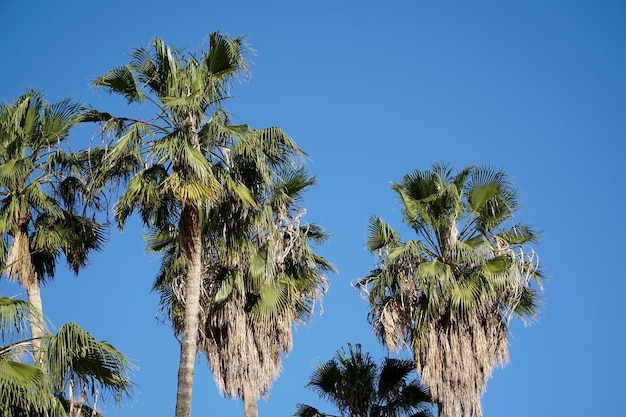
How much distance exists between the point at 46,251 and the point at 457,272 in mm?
8276

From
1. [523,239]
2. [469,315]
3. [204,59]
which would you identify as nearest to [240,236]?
[204,59]

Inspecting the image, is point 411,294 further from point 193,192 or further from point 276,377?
point 193,192

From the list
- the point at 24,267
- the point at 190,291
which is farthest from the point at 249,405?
the point at 24,267

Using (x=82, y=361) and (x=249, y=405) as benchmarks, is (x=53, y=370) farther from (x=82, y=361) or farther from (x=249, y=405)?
(x=249, y=405)

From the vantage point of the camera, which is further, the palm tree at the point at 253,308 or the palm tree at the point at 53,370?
the palm tree at the point at 253,308

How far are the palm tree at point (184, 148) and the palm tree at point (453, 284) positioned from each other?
14.0ft

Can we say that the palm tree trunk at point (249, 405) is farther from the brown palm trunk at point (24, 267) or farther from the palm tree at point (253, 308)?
the brown palm trunk at point (24, 267)

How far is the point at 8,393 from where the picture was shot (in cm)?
1806

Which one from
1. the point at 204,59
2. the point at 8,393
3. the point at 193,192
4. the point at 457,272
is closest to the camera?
the point at 8,393

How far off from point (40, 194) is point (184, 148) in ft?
12.9

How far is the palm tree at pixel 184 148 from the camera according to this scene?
22125 millimetres

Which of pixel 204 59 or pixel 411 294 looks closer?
pixel 204 59

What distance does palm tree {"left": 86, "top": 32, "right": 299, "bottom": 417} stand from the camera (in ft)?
72.6

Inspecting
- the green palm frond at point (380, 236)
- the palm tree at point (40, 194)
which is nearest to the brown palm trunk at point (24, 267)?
the palm tree at point (40, 194)
